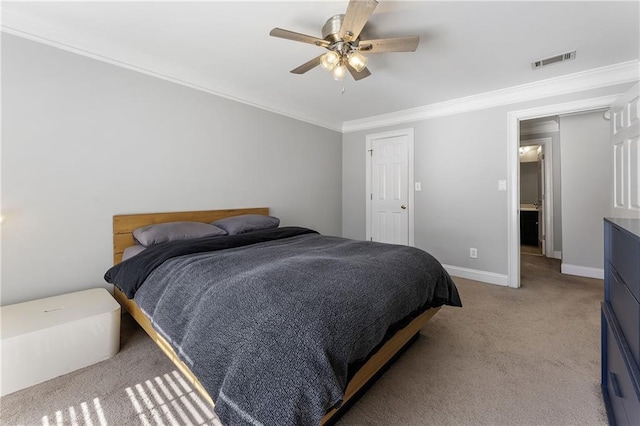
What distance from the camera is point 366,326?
125 cm

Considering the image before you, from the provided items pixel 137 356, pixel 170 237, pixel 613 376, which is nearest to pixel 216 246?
pixel 170 237

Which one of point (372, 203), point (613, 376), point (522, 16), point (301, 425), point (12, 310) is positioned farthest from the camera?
point (372, 203)

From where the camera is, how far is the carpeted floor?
4.40 feet

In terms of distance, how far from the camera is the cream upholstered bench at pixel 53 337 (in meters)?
1.50

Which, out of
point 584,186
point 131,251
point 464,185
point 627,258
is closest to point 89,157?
point 131,251

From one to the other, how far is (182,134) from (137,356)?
195cm

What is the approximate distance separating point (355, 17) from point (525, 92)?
2.51 meters

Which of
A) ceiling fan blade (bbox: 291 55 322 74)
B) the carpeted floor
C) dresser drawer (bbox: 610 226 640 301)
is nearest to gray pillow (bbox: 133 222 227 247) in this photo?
the carpeted floor

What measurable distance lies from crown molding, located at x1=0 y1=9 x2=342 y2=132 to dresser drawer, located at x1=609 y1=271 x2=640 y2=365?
335cm

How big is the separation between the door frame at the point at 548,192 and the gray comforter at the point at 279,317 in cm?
393

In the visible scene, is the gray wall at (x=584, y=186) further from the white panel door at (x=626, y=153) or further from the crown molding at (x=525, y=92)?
the white panel door at (x=626, y=153)

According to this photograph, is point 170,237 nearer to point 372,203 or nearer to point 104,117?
point 104,117

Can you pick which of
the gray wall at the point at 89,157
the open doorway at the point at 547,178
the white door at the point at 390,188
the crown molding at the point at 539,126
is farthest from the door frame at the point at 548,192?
the gray wall at the point at 89,157

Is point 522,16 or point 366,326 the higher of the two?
point 522,16
